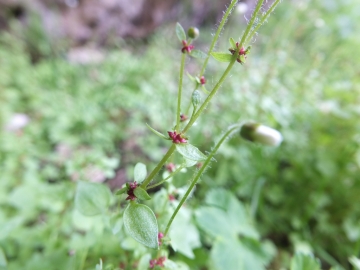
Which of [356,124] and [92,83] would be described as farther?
[92,83]

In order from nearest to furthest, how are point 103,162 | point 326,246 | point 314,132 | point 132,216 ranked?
point 132,216 → point 103,162 → point 326,246 → point 314,132

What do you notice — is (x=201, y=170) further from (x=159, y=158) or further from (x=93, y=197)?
(x=159, y=158)

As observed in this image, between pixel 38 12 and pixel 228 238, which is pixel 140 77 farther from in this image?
pixel 228 238

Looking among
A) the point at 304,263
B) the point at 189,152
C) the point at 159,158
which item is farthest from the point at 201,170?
the point at 159,158

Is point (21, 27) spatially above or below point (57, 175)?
above

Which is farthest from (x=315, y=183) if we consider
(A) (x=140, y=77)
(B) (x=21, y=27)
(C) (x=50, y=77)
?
(B) (x=21, y=27)

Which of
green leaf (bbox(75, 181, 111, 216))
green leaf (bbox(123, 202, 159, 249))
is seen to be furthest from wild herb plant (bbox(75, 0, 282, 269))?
green leaf (bbox(75, 181, 111, 216))

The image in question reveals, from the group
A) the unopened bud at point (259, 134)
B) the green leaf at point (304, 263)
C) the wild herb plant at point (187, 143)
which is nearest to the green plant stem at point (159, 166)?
the wild herb plant at point (187, 143)
